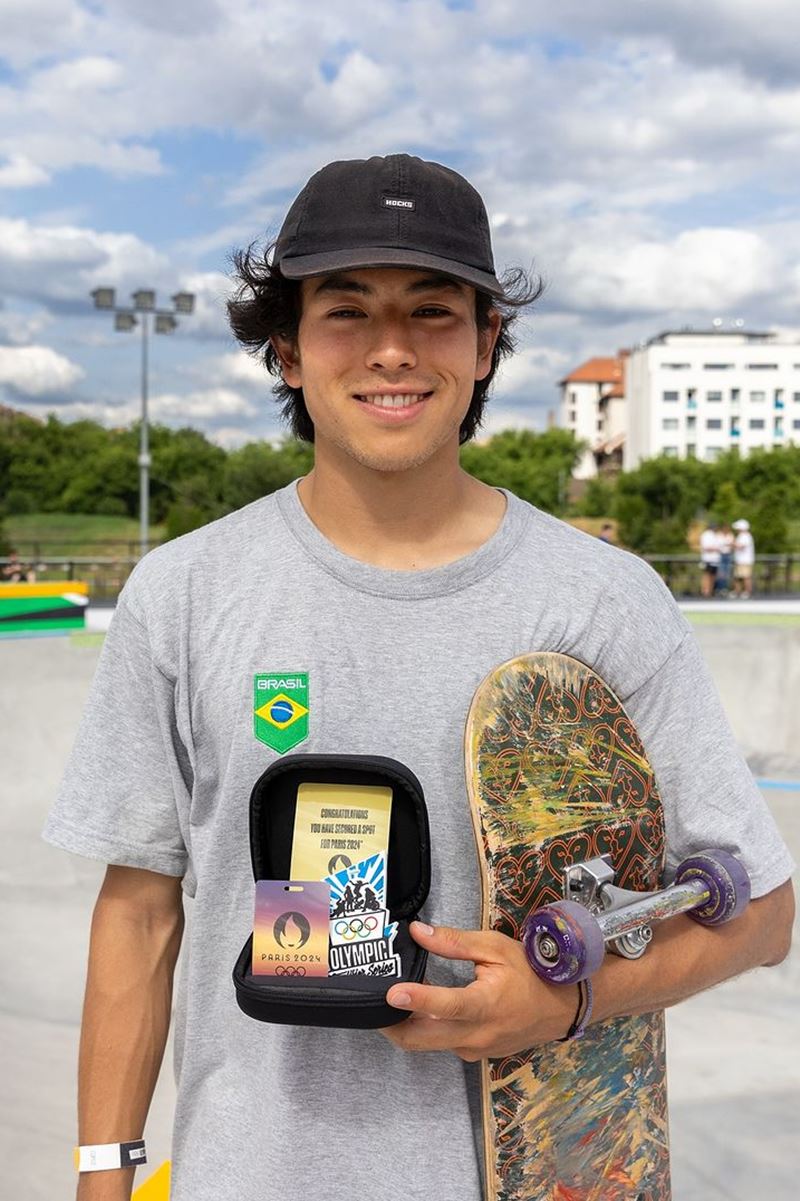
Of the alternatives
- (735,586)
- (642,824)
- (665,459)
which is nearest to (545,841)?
(642,824)

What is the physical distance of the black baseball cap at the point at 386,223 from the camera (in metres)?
1.48

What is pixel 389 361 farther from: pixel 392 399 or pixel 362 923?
pixel 362 923

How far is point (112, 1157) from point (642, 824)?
83cm

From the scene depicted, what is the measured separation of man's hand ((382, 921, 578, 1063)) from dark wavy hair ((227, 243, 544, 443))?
2.66 feet

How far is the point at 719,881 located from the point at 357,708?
20.1 inches

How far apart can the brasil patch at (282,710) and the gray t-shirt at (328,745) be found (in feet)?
0.04

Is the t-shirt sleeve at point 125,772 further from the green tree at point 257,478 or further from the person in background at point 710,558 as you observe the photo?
the green tree at point 257,478

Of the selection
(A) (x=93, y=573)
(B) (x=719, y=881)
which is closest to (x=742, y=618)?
(A) (x=93, y=573)

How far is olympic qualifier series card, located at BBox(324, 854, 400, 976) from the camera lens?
1370 millimetres

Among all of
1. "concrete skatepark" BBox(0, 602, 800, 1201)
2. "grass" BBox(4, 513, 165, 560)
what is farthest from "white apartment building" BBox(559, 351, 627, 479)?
"concrete skatepark" BBox(0, 602, 800, 1201)

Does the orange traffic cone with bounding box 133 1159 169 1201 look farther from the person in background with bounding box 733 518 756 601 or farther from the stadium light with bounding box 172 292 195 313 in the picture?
the stadium light with bounding box 172 292 195 313

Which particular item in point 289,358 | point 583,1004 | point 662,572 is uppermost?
point 662,572

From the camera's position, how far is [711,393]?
115562 mm

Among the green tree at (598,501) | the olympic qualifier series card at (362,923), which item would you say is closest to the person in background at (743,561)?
the olympic qualifier series card at (362,923)
